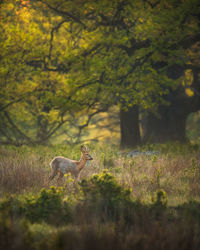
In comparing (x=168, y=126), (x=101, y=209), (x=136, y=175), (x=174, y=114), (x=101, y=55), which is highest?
(x=101, y=55)

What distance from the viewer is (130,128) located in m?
15.7

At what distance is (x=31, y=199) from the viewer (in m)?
5.48

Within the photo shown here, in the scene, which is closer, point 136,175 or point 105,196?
point 105,196

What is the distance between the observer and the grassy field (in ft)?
13.4

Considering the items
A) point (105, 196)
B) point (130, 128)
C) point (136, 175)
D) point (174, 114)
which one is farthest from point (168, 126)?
point (105, 196)

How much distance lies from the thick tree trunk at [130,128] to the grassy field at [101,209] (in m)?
6.48

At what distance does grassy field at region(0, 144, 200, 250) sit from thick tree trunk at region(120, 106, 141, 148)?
6482 mm

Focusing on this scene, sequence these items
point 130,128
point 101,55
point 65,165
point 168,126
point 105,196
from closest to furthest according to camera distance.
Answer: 1. point 105,196
2. point 65,165
3. point 101,55
4. point 130,128
5. point 168,126

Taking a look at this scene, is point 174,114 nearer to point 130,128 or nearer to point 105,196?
point 130,128

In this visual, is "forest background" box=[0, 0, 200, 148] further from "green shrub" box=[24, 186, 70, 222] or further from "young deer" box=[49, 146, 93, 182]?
"green shrub" box=[24, 186, 70, 222]

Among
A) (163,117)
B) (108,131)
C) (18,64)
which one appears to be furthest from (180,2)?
(108,131)

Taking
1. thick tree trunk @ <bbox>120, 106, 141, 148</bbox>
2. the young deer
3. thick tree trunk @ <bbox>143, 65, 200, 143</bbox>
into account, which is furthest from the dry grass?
thick tree trunk @ <bbox>143, 65, 200, 143</bbox>

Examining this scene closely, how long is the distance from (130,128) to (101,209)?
10445mm

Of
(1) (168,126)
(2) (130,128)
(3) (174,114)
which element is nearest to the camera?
(2) (130,128)
